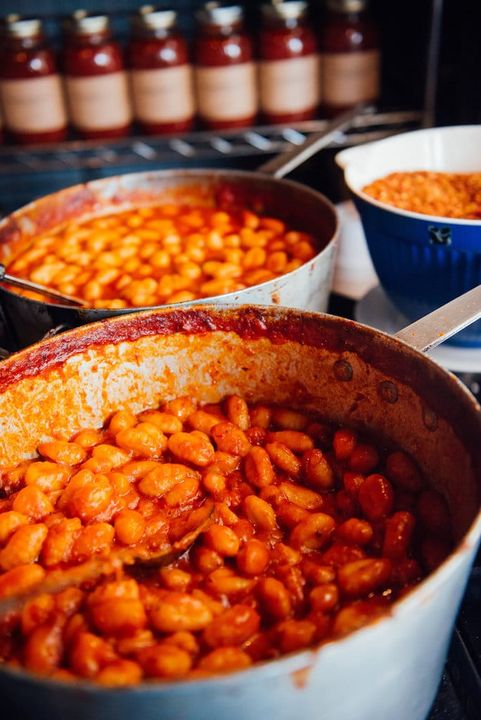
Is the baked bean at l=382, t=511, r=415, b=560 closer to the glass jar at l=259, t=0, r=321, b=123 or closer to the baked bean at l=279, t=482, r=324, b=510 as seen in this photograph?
the baked bean at l=279, t=482, r=324, b=510

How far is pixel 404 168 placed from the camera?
135 centimetres

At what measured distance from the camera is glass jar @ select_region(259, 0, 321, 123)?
1.72 metres

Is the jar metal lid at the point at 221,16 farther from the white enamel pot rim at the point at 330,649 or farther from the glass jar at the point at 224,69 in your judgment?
the white enamel pot rim at the point at 330,649

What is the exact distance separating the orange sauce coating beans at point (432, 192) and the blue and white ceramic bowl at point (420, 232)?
0.04m

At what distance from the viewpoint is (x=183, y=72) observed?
178cm

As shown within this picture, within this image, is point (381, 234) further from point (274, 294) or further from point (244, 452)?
point (244, 452)

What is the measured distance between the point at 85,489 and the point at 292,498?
10.1 inches

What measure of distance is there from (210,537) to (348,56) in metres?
1.41

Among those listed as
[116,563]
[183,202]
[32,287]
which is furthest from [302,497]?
[183,202]

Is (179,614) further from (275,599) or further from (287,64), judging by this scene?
(287,64)

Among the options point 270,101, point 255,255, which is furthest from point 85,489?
point 270,101

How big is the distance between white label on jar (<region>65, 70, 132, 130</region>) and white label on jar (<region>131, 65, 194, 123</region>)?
0.04 metres

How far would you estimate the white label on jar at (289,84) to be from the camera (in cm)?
177

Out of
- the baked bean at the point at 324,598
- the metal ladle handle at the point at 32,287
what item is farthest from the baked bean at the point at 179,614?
the metal ladle handle at the point at 32,287
